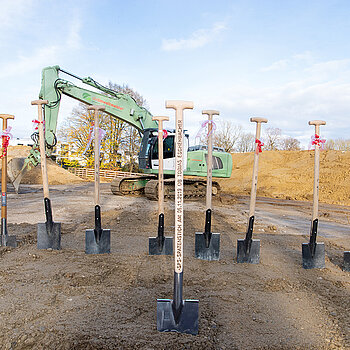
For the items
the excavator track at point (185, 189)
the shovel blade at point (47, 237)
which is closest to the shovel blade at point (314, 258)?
the shovel blade at point (47, 237)

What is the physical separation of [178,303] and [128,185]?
11.4 meters

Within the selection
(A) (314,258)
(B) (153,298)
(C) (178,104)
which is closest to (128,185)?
(A) (314,258)

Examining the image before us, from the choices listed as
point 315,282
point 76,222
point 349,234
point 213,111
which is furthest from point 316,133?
point 76,222

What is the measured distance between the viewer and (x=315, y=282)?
4.22 metres

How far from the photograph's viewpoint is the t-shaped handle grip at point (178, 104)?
289cm

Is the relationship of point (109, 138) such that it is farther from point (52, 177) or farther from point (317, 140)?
point (317, 140)

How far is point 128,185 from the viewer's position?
14008mm

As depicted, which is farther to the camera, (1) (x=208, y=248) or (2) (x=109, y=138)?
(2) (x=109, y=138)

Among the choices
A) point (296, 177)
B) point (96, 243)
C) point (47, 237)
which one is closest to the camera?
point (96, 243)

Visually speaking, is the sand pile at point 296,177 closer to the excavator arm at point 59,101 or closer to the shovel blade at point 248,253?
the excavator arm at point 59,101

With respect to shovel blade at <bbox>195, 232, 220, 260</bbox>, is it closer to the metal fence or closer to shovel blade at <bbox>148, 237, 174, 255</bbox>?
shovel blade at <bbox>148, 237, 174, 255</bbox>

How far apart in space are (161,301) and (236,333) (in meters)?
0.69

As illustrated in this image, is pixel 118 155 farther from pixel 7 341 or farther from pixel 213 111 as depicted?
pixel 7 341

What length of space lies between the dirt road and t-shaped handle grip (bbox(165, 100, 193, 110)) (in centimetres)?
191
